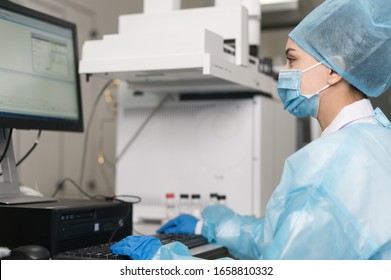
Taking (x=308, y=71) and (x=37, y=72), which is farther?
(x=37, y=72)

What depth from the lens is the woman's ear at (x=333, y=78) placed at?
1.18m

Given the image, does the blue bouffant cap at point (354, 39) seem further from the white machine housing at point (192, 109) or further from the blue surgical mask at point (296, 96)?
the white machine housing at point (192, 109)

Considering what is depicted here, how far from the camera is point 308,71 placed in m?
1.21

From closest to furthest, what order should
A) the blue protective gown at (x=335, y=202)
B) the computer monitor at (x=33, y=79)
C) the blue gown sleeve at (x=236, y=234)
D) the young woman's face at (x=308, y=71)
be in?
the blue protective gown at (x=335, y=202), the young woman's face at (x=308, y=71), the computer monitor at (x=33, y=79), the blue gown sleeve at (x=236, y=234)

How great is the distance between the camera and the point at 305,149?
1.05 metres

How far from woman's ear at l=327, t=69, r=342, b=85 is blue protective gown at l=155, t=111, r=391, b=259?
0.13 m

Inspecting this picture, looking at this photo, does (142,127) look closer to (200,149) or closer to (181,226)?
(200,149)

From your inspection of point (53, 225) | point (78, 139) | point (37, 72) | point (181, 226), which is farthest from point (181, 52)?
point (78, 139)

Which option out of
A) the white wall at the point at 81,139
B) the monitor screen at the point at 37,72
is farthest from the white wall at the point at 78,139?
the monitor screen at the point at 37,72

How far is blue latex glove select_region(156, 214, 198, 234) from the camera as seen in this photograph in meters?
1.54

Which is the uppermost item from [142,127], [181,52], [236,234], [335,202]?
[181,52]

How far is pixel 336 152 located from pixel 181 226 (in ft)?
2.21
